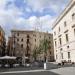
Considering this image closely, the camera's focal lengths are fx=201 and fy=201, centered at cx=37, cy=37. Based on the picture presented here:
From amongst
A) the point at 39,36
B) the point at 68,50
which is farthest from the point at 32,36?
the point at 68,50

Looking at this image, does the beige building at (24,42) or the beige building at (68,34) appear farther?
→ the beige building at (24,42)

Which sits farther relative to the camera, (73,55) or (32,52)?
(32,52)

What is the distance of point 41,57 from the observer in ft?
301

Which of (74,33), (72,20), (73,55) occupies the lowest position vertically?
(73,55)

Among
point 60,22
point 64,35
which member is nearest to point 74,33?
point 64,35

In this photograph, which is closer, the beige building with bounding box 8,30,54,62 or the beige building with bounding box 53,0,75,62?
the beige building with bounding box 53,0,75,62

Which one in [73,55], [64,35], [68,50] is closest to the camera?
[73,55]

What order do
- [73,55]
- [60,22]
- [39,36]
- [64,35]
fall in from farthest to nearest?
[39,36], [60,22], [64,35], [73,55]

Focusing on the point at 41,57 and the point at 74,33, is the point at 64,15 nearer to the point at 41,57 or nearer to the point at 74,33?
the point at 74,33

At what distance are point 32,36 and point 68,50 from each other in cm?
4592

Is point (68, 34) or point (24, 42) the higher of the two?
point (24, 42)

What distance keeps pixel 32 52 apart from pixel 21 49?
5.19 meters

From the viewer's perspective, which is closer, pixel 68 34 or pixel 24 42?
pixel 68 34

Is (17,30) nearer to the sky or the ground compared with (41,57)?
nearer to the sky
